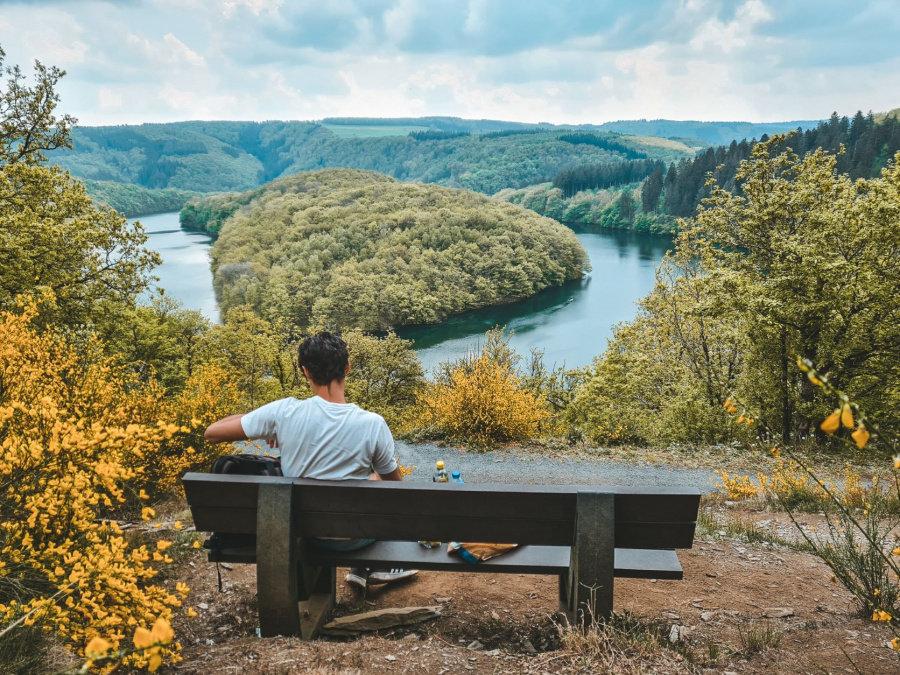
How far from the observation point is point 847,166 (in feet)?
231

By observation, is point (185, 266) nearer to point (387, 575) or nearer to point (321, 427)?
point (387, 575)

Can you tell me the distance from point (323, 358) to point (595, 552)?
1.62 metres

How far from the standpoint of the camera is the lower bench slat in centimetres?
294

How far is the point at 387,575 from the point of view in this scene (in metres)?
3.64

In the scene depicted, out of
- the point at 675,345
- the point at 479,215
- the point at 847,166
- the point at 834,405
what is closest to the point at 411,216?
the point at 479,215

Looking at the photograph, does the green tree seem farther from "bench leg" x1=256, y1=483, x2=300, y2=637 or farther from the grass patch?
the grass patch

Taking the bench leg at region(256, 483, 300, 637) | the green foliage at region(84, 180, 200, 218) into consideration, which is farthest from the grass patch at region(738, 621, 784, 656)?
the green foliage at region(84, 180, 200, 218)

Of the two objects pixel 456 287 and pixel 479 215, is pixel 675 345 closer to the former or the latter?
pixel 456 287

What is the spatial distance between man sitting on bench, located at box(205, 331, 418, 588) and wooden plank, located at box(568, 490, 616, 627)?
3.34 feet

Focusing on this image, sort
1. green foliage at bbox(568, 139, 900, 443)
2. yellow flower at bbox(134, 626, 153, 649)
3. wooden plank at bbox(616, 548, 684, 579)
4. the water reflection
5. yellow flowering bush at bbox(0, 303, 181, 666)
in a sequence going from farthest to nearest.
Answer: the water reflection → green foliage at bbox(568, 139, 900, 443) → wooden plank at bbox(616, 548, 684, 579) → yellow flowering bush at bbox(0, 303, 181, 666) → yellow flower at bbox(134, 626, 153, 649)

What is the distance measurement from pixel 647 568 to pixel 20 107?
1549 centimetres

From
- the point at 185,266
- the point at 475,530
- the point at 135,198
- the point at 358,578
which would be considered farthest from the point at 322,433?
the point at 135,198

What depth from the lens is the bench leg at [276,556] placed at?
2730mm

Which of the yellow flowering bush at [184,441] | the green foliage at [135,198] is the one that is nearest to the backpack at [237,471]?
the yellow flowering bush at [184,441]
